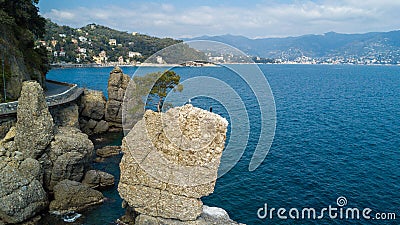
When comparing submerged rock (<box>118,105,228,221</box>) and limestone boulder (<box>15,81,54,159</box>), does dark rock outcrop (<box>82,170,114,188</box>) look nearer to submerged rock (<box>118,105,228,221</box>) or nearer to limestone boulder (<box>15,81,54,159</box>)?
limestone boulder (<box>15,81,54,159</box>)

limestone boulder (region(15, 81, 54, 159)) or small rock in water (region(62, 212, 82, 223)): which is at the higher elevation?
limestone boulder (region(15, 81, 54, 159))

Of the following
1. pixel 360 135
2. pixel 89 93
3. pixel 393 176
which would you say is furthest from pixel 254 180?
pixel 89 93

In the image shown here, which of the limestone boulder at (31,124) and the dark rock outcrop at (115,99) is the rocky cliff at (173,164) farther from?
the dark rock outcrop at (115,99)

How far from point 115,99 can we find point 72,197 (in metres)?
27.9

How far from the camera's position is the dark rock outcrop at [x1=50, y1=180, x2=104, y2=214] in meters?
24.8

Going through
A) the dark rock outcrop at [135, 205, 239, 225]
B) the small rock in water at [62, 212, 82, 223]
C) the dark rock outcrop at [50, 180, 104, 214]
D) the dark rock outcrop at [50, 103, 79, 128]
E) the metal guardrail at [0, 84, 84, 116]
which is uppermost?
the metal guardrail at [0, 84, 84, 116]

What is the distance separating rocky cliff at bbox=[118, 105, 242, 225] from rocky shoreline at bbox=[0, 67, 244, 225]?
2.1 inches

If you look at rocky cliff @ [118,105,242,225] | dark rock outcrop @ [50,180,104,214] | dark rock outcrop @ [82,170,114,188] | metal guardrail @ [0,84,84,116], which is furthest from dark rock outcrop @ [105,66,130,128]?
rocky cliff @ [118,105,242,225]

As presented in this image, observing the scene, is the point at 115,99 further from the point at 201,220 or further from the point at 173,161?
the point at 201,220

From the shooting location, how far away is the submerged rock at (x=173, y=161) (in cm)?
1645

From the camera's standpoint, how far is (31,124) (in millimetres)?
27016

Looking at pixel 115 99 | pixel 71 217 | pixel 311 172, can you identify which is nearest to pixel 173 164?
pixel 71 217

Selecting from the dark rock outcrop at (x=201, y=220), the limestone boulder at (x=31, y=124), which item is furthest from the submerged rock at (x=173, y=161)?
the limestone boulder at (x=31, y=124)

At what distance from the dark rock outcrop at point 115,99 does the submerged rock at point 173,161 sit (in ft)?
110
